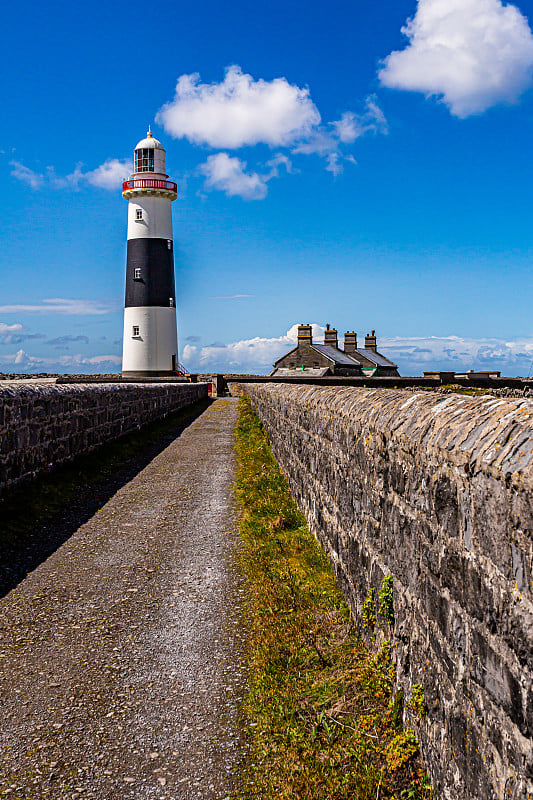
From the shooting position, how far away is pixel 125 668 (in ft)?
13.2

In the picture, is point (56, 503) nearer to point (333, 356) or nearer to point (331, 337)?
point (333, 356)

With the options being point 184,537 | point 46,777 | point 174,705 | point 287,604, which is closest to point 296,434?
point 184,537

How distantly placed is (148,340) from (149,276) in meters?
4.20

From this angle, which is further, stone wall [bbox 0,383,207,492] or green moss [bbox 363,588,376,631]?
stone wall [bbox 0,383,207,492]

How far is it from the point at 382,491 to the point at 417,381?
2294cm

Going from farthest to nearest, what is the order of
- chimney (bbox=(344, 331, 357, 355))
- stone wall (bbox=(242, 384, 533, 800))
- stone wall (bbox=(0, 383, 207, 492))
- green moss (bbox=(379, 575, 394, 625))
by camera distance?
chimney (bbox=(344, 331, 357, 355))
stone wall (bbox=(0, 383, 207, 492))
green moss (bbox=(379, 575, 394, 625))
stone wall (bbox=(242, 384, 533, 800))

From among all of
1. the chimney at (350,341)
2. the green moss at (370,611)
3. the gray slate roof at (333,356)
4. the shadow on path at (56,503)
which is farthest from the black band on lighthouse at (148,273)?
the green moss at (370,611)

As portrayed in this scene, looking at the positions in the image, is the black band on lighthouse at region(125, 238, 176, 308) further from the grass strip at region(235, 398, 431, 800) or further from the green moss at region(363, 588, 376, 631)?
the green moss at region(363, 588, 376, 631)

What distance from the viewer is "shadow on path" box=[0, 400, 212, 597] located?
20.4ft

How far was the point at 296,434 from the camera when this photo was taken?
25.9 ft

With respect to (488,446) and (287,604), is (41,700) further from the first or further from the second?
(488,446)

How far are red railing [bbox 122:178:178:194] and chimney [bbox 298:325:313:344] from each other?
1322cm

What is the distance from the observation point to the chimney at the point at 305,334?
148ft

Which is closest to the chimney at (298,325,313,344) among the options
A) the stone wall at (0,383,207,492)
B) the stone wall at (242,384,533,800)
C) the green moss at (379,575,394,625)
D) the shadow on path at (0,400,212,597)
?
the stone wall at (0,383,207,492)
